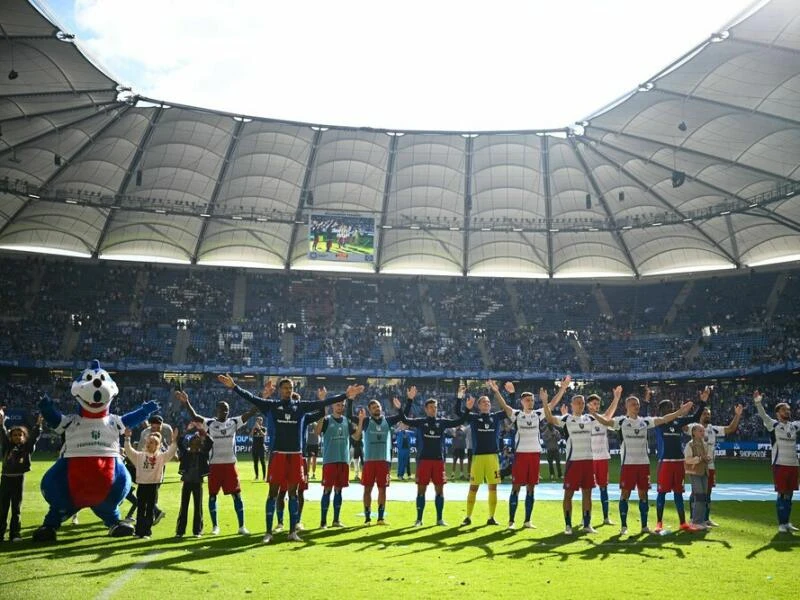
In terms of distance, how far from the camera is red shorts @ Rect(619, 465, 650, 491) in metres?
13.8

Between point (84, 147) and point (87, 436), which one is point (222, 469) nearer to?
point (87, 436)

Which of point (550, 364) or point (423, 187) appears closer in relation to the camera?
point (423, 187)

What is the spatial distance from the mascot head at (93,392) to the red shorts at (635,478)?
28.4 feet

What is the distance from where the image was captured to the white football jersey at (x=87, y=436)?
429 inches

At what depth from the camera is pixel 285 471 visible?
41.1 ft

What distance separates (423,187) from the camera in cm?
4375

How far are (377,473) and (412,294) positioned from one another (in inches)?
1750

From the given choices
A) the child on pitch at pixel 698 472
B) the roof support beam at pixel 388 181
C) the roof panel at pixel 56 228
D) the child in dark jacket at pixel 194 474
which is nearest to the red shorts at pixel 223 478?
the child in dark jacket at pixel 194 474

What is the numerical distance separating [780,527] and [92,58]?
2858cm

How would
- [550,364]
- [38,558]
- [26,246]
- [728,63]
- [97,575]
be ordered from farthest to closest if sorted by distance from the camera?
1. [550,364]
2. [26,246]
3. [728,63]
4. [38,558]
5. [97,575]

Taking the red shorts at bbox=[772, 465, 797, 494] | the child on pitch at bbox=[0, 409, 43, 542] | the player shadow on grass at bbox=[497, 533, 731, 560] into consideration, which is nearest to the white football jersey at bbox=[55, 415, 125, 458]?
the child on pitch at bbox=[0, 409, 43, 542]

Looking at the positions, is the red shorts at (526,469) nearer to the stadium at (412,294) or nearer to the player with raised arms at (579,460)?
the player with raised arms at (579,460)

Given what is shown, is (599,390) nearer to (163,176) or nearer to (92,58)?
(163,176)

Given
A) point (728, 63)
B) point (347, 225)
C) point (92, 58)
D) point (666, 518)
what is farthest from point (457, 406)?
point (347, 225)
